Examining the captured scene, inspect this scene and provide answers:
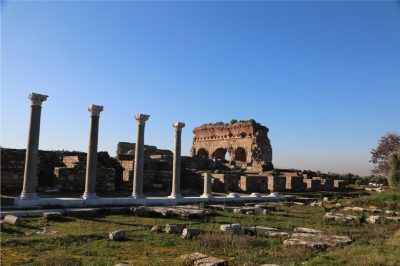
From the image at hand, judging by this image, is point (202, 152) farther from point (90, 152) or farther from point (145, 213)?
point (145, 213)

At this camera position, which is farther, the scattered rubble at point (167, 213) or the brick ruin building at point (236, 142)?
the brick ruin building at point (236, 142)

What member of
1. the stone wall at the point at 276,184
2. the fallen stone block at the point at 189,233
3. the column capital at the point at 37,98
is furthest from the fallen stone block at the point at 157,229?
the stone wall at the point at 276,184

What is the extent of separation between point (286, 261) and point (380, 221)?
831cm

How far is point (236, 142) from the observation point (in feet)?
181

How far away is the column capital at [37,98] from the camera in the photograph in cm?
1619

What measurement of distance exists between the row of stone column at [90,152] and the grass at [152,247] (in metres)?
3.66

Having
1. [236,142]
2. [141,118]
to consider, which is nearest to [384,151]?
[236,142]

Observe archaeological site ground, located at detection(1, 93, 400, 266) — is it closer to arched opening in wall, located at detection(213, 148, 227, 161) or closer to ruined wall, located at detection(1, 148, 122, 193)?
ruined wall, located at detection(1, 148, 122, 193)

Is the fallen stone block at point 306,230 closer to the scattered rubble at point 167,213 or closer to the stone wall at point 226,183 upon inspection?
the scattered rubble at point 167,213

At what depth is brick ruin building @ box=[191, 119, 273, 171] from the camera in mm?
51062

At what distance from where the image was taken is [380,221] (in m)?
14.8

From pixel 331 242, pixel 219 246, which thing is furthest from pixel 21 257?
pixel 331 242

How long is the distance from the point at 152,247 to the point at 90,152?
973 centimetres

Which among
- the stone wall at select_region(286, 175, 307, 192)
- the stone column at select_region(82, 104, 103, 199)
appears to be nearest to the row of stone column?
the stone column at select_region(82, 104, 103, 199)
